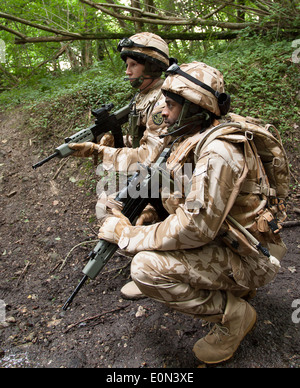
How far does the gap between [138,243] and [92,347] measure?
3.28ft

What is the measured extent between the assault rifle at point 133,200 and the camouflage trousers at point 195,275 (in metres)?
0.50

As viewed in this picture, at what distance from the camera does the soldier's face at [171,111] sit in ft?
7.32

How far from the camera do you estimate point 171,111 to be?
7.42 feet

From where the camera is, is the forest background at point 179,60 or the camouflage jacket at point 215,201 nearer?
the camouflage jacket at point 215,201

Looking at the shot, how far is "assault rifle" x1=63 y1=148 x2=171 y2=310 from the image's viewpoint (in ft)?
7.82

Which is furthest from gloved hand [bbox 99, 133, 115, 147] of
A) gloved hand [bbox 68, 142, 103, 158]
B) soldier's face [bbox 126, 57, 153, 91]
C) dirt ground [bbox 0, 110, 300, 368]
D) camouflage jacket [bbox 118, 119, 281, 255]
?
camouflage jacket [bbox 118, 119, 281, 255]

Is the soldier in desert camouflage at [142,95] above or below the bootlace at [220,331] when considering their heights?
above

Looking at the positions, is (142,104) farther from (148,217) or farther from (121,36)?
(121,36)

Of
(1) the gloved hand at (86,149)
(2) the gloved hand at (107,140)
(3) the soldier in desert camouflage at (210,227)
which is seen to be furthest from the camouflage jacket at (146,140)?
(3) the soldier in desert camouflage at (210,227)

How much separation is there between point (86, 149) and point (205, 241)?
2.06 m

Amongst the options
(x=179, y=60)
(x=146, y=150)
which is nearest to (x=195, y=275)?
(x=146, y=150)

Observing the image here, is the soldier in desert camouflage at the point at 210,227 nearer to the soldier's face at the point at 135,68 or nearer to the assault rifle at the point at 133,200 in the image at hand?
the assault rifle at the point at 133,200

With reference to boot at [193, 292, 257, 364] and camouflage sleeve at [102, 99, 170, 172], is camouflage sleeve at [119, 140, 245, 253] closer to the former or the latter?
boot at [193, 292, 257, 364]

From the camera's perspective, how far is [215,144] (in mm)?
1831
